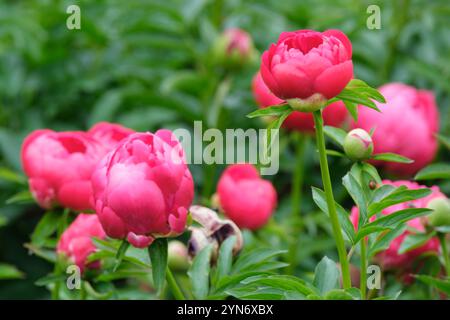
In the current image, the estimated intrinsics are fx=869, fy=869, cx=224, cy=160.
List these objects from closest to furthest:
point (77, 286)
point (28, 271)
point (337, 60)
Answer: point (337, 60), point (77, 286), point (28, 271)

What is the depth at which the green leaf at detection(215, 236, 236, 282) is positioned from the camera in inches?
35.2

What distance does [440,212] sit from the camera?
0.92 m

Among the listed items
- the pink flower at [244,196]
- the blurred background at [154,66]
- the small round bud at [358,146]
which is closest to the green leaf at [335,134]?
the small round bud at [358,146]

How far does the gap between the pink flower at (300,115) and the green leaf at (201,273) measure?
347 mm

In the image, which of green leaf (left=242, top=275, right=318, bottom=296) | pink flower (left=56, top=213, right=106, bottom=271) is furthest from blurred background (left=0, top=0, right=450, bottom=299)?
green leaf (left=242, top=275, right=318, bottom=296)

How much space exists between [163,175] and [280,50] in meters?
0.16

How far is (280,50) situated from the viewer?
787mm

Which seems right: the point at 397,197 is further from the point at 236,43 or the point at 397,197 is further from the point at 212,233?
the point at 236,43

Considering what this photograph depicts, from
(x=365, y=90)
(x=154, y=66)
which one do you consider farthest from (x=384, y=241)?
(x=154, y=66)

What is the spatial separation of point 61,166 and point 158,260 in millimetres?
279

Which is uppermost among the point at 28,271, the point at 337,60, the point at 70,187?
the point at 337,60

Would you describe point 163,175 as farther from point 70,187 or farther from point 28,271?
point 28,271
